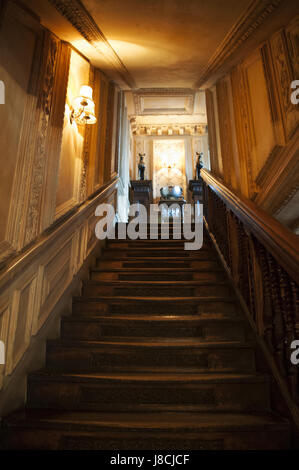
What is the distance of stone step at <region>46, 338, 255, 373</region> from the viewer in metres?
1.82

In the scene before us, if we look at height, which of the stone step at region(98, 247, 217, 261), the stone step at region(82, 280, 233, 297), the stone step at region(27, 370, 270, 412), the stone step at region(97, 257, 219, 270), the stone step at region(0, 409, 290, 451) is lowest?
the stone step at region(0, 409, 290, 451)

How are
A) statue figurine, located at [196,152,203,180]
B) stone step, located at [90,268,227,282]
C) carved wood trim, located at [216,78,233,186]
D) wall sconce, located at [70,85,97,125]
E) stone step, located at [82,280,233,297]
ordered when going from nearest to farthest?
1. stone step, located at [82,280,233,297]
2. stone step, located at [90,268,227,282]
3. wall sconce, located at [70,85,97,125]
4. carved wood trim, located at [216,78,233,186]
5. statue figurine, located at [196,152,203,180]

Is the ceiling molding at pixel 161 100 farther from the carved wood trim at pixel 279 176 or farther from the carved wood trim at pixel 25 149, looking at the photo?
the carved wood trim at pixel 25 149

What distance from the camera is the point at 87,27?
279 centimetres

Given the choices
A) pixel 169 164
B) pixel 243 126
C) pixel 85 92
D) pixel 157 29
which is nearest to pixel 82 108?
pixel 85 92

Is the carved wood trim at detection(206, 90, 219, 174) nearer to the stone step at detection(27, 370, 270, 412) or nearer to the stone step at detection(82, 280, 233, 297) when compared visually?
the stone step at detection(82, 280, 233, 297)

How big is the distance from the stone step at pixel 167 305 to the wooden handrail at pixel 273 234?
0.70m

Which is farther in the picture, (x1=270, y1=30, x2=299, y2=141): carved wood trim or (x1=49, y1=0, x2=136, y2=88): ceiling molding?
(x1=49, y1=0, x2=136, y2=88): ceiling molding

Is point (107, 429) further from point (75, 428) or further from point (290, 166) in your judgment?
point (290, 166)

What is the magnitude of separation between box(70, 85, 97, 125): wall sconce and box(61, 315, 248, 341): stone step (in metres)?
1.95

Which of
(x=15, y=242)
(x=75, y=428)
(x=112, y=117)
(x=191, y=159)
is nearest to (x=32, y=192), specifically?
(x=15, y=242)

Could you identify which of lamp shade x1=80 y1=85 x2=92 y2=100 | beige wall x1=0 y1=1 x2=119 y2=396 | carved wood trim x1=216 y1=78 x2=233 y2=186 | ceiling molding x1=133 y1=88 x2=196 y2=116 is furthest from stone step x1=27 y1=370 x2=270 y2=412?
ceiling molding x1=133 y1=88 x2=196 y2=116

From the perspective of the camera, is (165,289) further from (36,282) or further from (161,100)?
(161,100)
